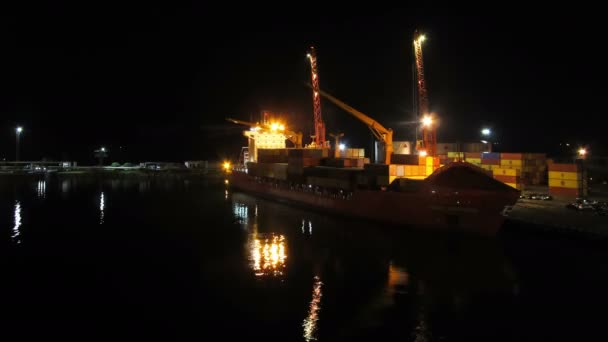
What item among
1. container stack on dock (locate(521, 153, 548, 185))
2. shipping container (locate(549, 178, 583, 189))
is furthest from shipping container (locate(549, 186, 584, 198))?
container stack on dock (locate(521, 153, 548, 185))

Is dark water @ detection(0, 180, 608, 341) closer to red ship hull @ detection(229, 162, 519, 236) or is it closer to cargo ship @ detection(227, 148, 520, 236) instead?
red ship hull @ detection(229, 162, 519, 236)

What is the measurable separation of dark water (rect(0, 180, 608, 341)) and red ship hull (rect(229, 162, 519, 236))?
2.47 ft

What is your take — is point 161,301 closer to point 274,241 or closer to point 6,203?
point 274,241

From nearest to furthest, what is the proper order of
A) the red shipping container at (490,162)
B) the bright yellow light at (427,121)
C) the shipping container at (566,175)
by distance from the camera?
the shipping container at (566,175), the bright yellow light at (427,121), the red shipping container at (490,162)

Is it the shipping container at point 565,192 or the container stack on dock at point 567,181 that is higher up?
the container stack on dock at point 567,181

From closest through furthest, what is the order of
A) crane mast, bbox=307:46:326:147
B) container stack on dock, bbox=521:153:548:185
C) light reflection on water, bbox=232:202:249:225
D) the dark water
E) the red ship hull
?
the dark water, the red ship hull, light reflection on water, bbox=232:202:249:225, container stack on dock, bbox=521:153:548:185, crane mast, bbox=307:46:326:147

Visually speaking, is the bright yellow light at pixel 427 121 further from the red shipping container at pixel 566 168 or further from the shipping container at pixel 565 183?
the shipping container at pixel 565 183

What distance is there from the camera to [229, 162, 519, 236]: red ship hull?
2116 centimetres

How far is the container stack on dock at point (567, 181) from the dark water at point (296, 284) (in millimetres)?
14861

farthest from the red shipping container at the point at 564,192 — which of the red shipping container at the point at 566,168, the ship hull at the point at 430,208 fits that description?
the ship hull at the point at 430,208

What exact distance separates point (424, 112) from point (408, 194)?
730 inches

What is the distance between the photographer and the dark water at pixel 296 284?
11.6 meters

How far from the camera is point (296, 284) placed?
601 inches

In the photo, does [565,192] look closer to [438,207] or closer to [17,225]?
[438,207]
